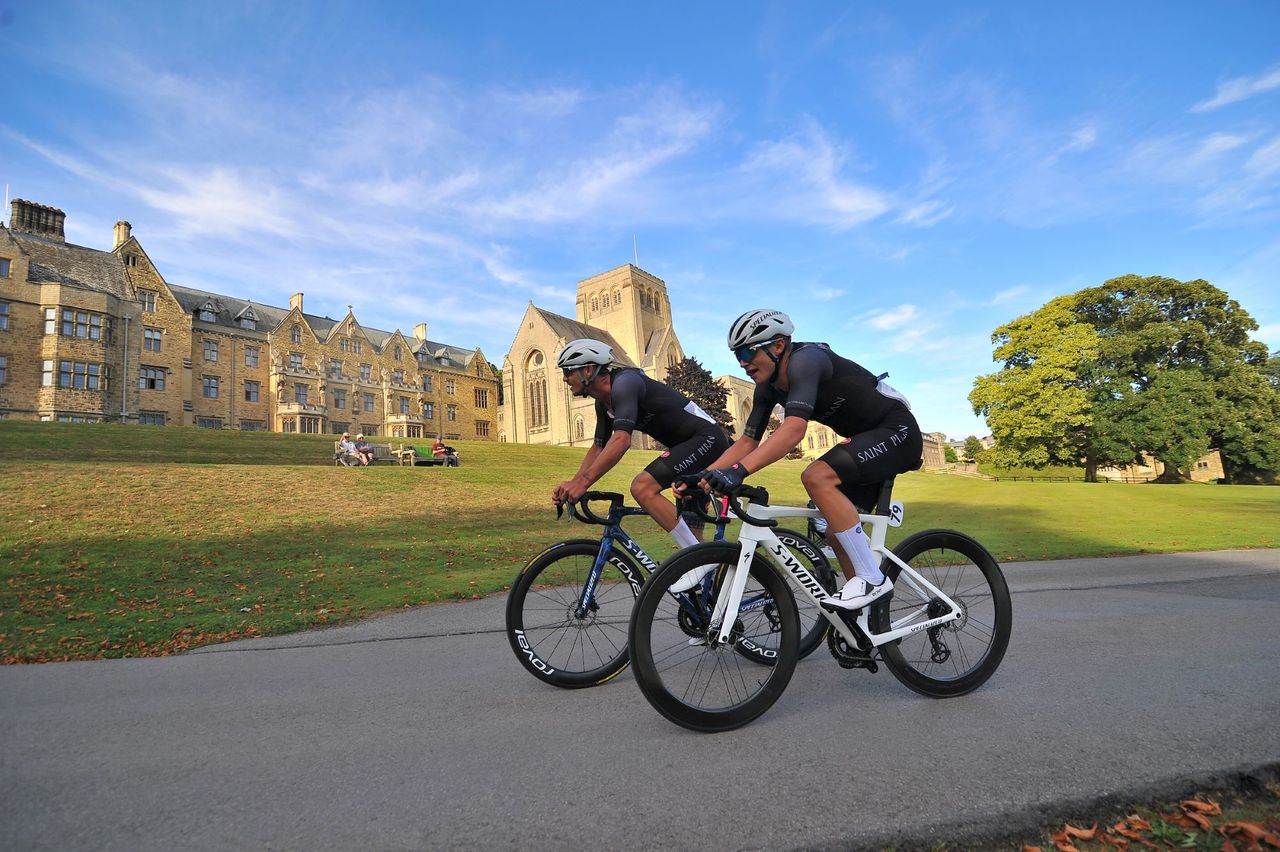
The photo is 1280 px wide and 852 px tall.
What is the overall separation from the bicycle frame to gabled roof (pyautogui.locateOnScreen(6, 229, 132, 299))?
56.4 metres

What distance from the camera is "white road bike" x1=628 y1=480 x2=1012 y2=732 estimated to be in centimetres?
333

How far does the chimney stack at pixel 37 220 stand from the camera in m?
45.8

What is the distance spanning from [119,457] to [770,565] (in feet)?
92.6

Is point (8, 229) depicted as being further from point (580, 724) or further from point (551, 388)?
point (580, 724)

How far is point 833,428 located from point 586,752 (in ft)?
6.98

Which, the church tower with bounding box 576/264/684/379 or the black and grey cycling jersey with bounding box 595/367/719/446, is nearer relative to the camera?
the black and grey cycling jersey with bounding box 595/367/719/446

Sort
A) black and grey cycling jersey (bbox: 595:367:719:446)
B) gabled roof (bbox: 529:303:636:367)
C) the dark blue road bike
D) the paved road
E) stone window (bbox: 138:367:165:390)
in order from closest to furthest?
the paved road < the dark blue road bike < black and grey cycling jersey (bbox: 595:367:719:446) < stone window (bbox: 138:367:165:390) < gabled roof (bbox: 529:303:636:367)

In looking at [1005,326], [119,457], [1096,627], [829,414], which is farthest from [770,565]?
[1005,326]

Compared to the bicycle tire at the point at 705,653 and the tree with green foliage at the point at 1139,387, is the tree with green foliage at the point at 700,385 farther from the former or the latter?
the bicycle tire at the point at 705,653

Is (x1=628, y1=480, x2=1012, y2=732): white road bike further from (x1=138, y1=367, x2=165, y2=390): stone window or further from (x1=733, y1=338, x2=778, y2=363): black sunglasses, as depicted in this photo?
(x1=138, y1=367, x2=165, y2=390): stone window

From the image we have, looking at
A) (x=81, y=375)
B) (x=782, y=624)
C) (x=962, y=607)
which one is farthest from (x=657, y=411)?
(x=81, y=375)

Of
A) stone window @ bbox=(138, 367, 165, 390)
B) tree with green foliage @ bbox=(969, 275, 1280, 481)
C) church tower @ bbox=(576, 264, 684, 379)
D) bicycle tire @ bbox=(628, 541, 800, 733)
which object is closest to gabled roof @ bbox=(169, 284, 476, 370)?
stone window @ bbox=(138, 367, 165, 390)

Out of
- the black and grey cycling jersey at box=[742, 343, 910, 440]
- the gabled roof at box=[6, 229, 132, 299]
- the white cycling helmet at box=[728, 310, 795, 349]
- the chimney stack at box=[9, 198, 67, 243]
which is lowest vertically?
the black and grey cycling jersey at box=[742, 343, 910, 440]

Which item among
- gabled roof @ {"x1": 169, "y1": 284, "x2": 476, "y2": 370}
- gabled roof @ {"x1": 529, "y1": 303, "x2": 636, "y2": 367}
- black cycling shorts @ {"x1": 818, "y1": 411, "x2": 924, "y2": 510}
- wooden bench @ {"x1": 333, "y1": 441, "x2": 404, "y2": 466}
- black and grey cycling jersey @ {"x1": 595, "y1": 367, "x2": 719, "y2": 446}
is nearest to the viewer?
black cycling shorts @ {"x1": 818, "y1": 411, "x2": 924, "y2": 510}
